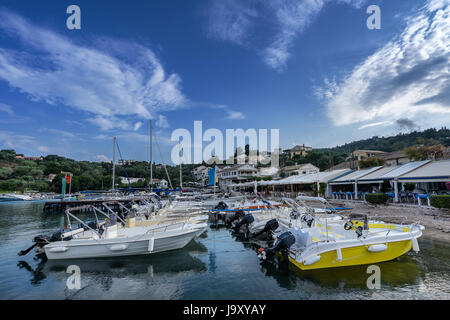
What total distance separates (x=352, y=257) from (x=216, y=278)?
15.8 ft

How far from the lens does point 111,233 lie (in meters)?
9.99

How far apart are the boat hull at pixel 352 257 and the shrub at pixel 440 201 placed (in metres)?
8.46

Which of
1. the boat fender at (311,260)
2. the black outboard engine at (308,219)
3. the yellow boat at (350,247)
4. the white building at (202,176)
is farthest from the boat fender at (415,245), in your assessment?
the white building at (202,176)

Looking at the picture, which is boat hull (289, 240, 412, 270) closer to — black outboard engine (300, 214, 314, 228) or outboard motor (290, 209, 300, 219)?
black outboard engine (300, 214, 314, 228)

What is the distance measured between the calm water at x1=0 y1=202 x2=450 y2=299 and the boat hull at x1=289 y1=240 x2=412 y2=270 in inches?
8.6

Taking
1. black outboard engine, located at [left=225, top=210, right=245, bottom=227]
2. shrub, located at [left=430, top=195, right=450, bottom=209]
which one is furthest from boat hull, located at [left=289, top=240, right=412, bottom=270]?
black outboard engine, located at [left=225, top=210, right=245, bottom=227]

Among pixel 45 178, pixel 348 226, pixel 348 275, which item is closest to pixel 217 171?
pixel 45 178

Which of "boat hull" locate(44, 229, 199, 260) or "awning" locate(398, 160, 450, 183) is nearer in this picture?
"boat hull" locate(44, 229, 199, 260)

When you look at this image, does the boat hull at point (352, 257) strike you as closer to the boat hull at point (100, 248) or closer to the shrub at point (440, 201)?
the boat hull at point (100, 248)

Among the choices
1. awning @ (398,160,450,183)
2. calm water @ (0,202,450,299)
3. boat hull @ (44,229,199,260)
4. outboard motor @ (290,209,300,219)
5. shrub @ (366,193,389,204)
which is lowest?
calm water @ (0,202,450,299)

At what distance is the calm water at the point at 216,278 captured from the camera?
6.44 meters

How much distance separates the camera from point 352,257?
25.3 feet

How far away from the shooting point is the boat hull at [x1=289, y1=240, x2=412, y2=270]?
7.59 m

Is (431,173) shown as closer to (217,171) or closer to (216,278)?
(216,278)
